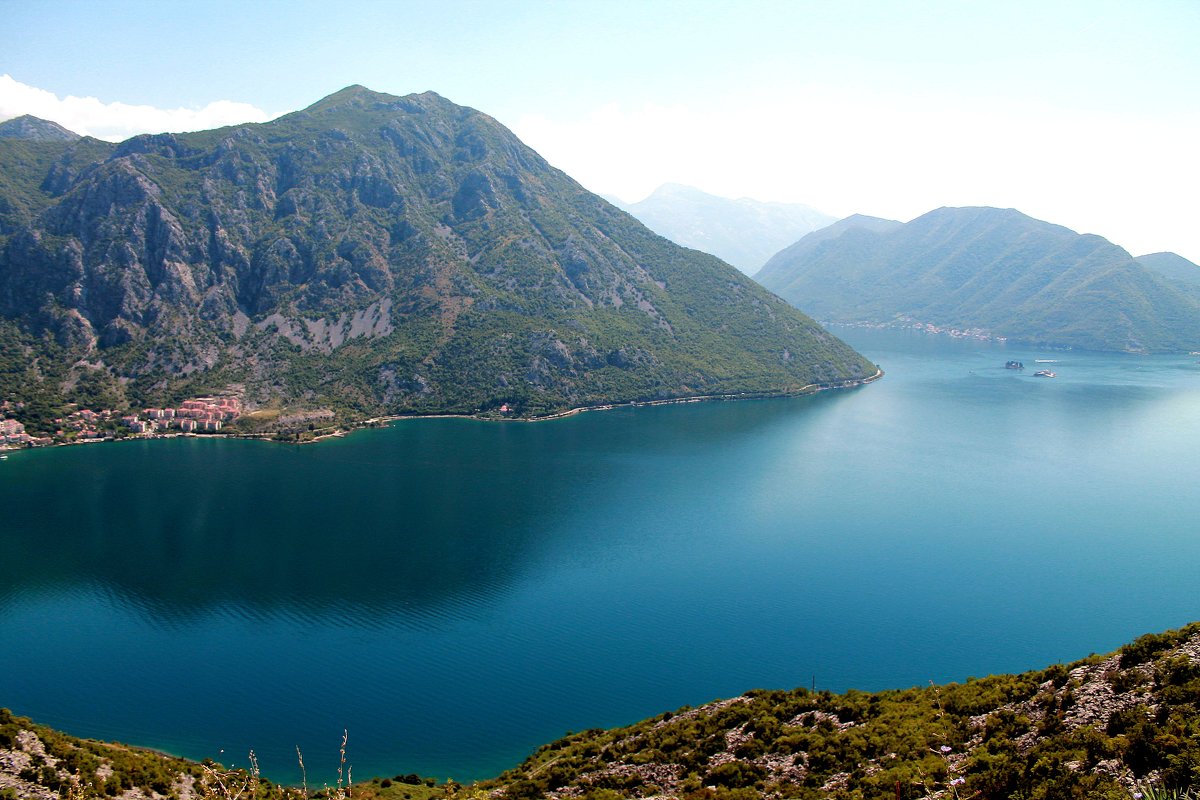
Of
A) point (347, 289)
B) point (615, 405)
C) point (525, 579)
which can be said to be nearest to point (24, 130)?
point (347, 289)

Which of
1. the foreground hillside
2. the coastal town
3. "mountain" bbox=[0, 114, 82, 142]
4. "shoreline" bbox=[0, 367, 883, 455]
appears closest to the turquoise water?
"shoreline" bbox=[0, 367, 883, 455]

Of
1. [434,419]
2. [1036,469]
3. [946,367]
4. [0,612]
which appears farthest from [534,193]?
[0,612]

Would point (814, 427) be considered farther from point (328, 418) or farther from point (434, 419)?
point (328, 418)

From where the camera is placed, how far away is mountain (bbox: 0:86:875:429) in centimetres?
13538

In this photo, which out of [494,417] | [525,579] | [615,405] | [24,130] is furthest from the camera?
[24,130]

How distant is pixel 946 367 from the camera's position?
648ft

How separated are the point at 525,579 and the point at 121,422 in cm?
8993

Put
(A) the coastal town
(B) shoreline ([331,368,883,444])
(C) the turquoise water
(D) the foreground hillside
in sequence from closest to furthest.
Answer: (D) the foreground hillside < (C) the turquoise water < (A) the coastal town < (B) shoreline ([331,368,883,444])

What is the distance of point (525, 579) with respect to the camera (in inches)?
2388

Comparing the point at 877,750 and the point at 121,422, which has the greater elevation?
the point at 121,422

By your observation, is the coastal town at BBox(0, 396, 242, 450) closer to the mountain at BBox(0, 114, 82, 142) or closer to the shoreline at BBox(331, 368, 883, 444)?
the shoreline at BBox(331, 368, 883, 444)

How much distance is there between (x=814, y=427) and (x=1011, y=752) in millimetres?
104814

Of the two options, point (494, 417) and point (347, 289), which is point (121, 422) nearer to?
point (347, 289)

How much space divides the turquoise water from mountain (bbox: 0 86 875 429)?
105 ft
